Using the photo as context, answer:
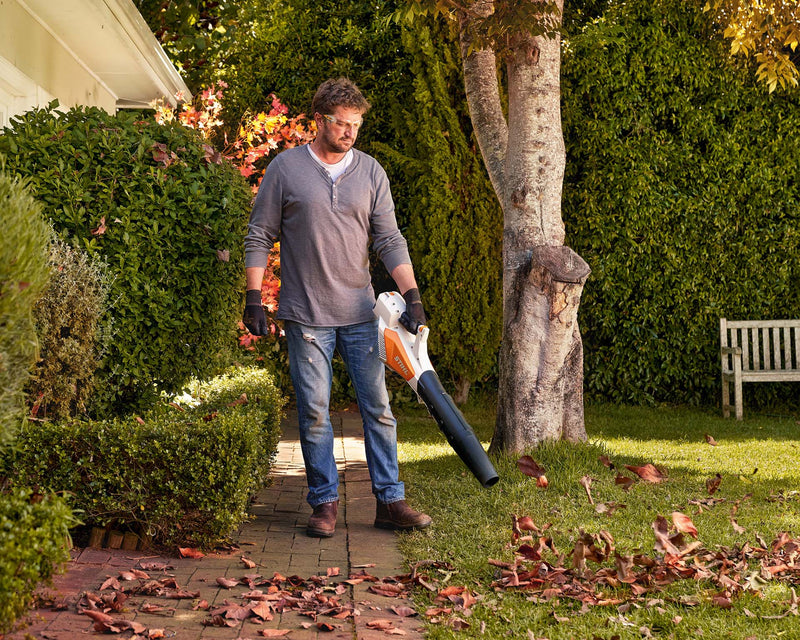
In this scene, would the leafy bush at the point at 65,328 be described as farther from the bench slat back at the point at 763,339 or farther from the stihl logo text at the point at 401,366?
the bench slat back at the point at 763,339

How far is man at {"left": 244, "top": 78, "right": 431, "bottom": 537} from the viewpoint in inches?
174

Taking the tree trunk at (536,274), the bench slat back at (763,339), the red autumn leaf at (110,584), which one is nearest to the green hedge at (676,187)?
the bench slat back at (763,339)

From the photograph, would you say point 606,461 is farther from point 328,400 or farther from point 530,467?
point 328,400

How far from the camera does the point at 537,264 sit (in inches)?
227

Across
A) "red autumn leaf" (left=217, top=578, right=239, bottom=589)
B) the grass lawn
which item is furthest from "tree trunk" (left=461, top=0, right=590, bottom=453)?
"red autumn leaf" (left=217, top=578, right=239, bottom=589)

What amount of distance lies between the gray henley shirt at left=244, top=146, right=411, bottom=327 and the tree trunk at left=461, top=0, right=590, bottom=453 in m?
1.62

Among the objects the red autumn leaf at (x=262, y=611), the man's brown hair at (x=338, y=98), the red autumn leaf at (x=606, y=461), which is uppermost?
the man's brown hair at (x=338, y=98)

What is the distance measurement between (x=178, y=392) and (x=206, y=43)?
7.55 m

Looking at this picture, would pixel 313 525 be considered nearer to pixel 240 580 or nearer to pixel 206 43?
pixel 240 580

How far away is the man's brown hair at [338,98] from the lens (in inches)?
170

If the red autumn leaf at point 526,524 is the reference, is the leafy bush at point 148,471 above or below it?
above

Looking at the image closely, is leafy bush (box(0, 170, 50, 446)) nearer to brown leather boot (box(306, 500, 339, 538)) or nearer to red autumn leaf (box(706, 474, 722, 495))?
brown leather boot (box(306, 500, 339, 538))

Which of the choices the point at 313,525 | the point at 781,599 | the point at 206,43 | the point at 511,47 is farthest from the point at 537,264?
the point at 206,43

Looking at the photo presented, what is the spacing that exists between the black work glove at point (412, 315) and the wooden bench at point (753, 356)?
16.1 feet
